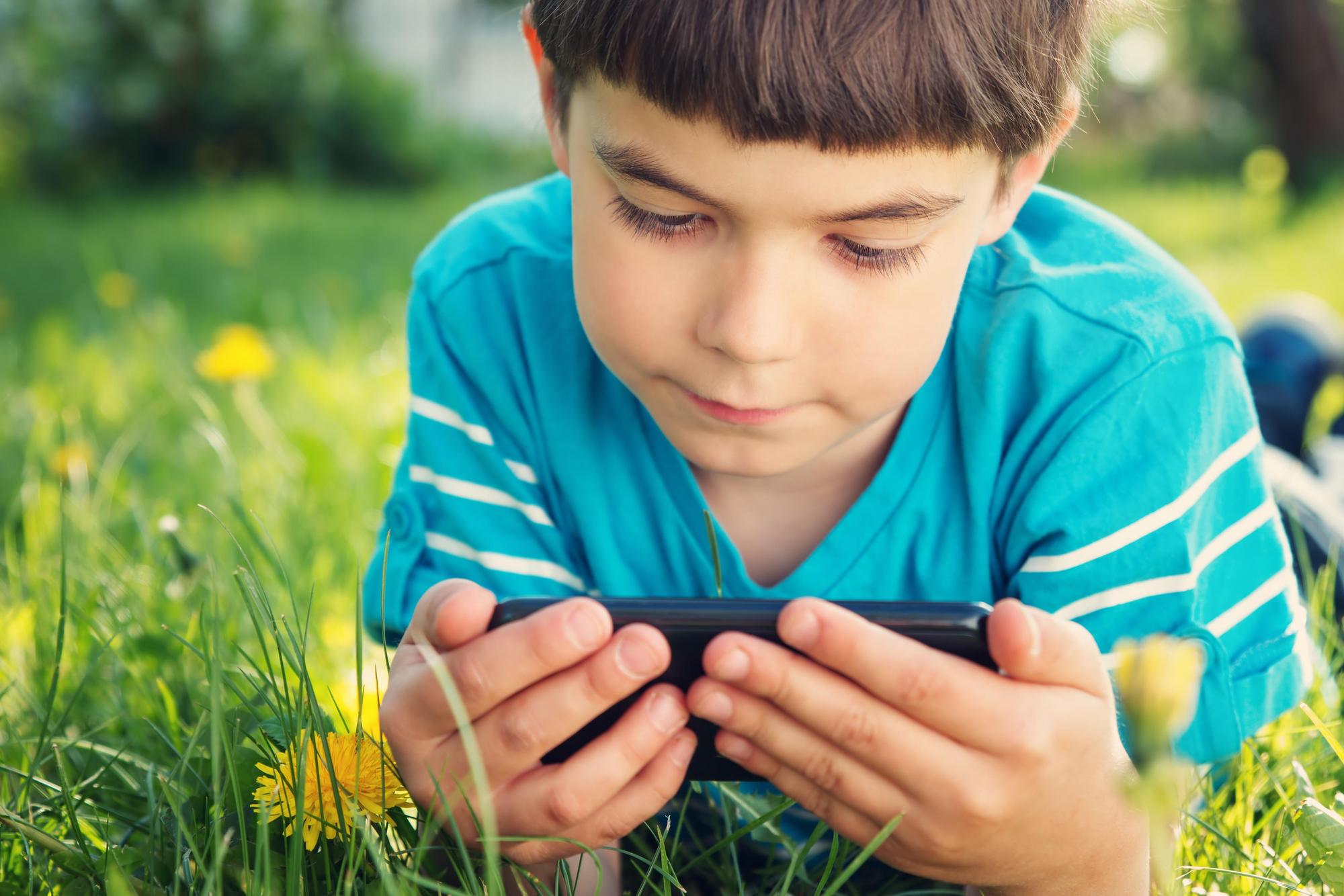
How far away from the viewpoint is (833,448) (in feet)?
4.69

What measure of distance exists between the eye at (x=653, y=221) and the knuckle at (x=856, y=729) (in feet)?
1.44

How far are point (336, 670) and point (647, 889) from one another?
59 cm

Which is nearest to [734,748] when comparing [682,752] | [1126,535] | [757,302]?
[682,752]

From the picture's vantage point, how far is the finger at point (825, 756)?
979mm

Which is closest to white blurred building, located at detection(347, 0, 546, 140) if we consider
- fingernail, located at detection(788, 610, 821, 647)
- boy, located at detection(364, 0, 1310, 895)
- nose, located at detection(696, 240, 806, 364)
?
boy, located at detection(364, 0, 1310, 895)

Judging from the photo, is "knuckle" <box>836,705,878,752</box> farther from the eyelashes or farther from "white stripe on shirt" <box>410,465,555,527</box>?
"white stripe on shirt" <box>410,465,555,527</box>

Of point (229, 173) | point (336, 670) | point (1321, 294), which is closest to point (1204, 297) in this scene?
point (336, 670)

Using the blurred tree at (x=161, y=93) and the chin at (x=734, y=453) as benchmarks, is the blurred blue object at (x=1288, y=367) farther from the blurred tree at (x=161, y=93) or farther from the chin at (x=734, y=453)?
the blurred tree at (x=161, y=93)

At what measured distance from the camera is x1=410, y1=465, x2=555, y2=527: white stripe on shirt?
4.75 ft

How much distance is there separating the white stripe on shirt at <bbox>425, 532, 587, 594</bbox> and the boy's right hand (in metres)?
0.31

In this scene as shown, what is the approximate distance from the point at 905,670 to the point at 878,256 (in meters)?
0.38

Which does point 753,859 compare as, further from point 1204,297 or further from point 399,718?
point 1204,297

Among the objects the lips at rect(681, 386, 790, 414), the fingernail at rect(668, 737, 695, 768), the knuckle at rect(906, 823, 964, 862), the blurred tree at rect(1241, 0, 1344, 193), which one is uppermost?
the blurred tree at rect(1241, 0, 1344, 193)

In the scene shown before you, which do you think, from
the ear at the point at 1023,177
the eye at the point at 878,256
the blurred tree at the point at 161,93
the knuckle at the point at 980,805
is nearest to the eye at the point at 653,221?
the eye at the point at 878,256
